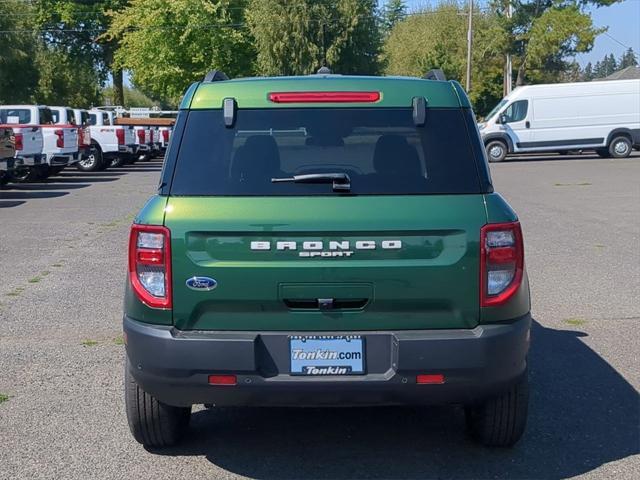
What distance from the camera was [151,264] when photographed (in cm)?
428

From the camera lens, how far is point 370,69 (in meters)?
51.2

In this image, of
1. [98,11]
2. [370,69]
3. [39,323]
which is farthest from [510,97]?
[98,11]

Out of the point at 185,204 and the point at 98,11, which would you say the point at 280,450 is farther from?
the point at 98,11

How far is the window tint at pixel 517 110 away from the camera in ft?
105

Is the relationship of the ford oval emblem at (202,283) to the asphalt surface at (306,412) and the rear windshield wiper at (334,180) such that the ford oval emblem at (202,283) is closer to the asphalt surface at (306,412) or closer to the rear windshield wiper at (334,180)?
the rear windshield wiper at (334,180)

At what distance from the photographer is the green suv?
418 cm

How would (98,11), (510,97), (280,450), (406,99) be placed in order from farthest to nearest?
(98,11), (510,97), (280,450), (406,99)

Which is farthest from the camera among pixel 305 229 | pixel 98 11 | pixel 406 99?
Result: pixel 98 11

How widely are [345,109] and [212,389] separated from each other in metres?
1.48

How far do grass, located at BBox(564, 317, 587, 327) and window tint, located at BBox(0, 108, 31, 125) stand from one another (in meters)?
20.0

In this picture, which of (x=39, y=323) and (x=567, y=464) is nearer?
(x=567, y=464)

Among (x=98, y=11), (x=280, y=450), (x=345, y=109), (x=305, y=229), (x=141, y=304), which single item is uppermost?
(x=98, y=11)

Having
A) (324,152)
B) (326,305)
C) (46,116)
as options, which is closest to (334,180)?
(324,152)

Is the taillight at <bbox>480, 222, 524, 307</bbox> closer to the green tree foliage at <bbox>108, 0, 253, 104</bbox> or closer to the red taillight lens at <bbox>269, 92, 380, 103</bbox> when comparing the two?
the red taillight lens at <bbox>269, 92, 380, 103</bbox>
